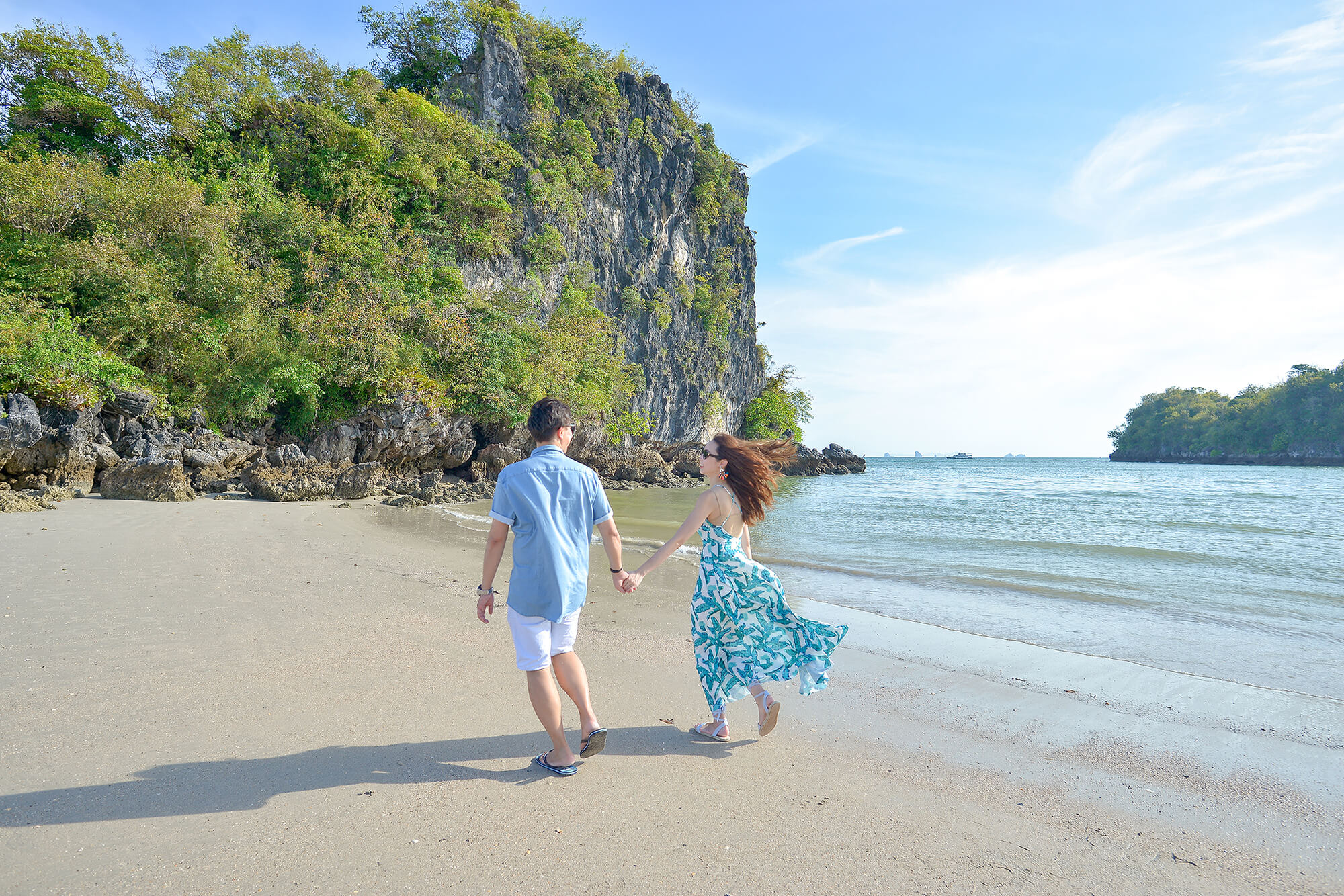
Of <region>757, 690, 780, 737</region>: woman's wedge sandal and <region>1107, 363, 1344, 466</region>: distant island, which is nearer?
<region>757, 690, 780, 737</region>: woman's wedge sandal

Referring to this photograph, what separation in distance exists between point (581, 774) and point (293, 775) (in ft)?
4.12

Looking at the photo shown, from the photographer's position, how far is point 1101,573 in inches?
402

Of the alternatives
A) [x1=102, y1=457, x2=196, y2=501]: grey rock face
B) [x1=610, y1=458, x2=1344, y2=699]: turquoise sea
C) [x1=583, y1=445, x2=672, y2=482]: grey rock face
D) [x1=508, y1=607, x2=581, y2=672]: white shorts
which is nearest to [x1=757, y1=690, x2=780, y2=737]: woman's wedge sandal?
[x1=508, y1=607, x2=581, y2=672]: white shorts

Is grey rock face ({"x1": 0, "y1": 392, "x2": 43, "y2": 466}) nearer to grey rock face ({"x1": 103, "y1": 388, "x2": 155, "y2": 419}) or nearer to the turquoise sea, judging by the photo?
grey rock face ({"x1": 103, "y1": 388, "x2": 155, "y2": 419})

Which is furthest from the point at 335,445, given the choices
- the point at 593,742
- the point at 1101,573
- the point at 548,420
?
the point at 1101,573

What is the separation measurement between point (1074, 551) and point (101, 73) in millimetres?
29804

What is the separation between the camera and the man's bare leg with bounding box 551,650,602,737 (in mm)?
3062

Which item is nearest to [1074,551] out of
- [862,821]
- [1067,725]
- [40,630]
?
[1067,725]

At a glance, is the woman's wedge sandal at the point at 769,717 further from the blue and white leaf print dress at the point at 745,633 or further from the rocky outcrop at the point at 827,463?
the rocky outcrop at the point at 827,463

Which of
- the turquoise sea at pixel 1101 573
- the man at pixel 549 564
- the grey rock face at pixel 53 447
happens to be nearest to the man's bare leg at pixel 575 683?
the man at pixel 549 564

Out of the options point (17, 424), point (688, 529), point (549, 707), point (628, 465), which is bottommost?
point (549, 707)

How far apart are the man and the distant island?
9581 centimetres

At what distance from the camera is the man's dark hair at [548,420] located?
124 inches

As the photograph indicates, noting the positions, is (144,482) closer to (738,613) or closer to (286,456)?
(286,456)
